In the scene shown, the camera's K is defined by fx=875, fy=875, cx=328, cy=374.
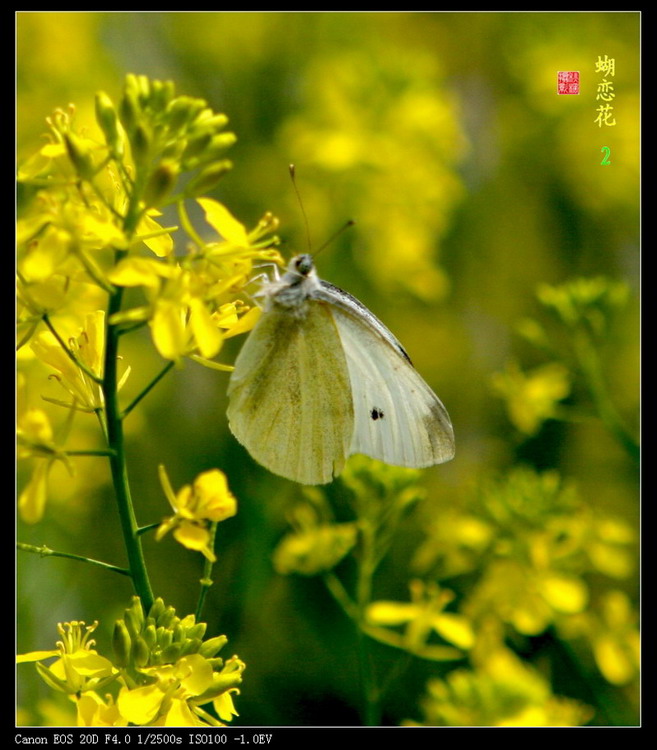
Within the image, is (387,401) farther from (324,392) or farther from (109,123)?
(109,123)

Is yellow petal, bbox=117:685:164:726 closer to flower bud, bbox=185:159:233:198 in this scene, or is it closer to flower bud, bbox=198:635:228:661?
flower bud, bbox=198:635:228:661

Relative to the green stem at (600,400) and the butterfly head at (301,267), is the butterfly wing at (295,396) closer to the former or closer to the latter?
the butterfly head at (301,267)

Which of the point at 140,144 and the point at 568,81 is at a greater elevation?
the point at 568,81

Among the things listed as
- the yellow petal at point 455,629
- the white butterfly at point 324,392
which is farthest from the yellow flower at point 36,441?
the yellow petal at point 455,629

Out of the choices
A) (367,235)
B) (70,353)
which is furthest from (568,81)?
(70,353)

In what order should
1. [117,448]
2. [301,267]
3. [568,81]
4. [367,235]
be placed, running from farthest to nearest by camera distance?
[568,81] → [367,235] → [301,267] → [117,448]

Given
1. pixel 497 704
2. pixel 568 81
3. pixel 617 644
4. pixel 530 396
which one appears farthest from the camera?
pixel 568 81
